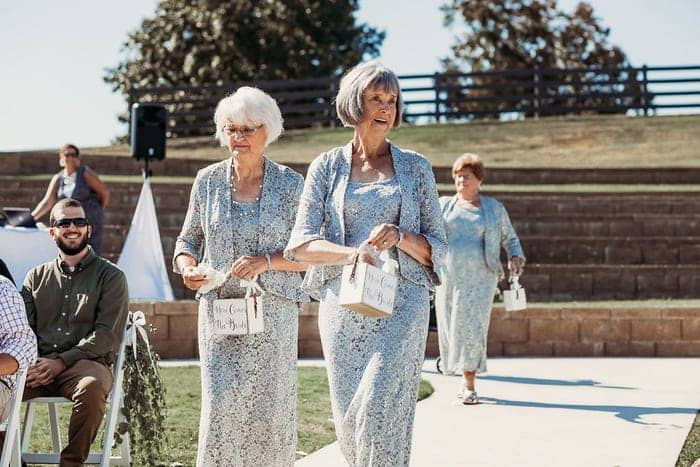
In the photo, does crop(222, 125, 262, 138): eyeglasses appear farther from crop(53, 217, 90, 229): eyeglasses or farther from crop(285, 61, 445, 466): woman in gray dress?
crop(53, 217, 90, 229): eyeglasses

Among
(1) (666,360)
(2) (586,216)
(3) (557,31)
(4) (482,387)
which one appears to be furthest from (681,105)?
(4) (482,387)

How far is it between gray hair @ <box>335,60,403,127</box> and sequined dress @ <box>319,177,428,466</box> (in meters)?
0.27

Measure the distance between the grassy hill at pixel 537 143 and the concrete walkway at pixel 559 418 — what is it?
13259 mm

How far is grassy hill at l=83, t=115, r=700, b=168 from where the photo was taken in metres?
25.9

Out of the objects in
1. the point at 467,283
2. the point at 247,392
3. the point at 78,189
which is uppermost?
the point at 78,189

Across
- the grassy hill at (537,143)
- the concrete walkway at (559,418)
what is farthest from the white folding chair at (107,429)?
the grassy hill at (537,143)

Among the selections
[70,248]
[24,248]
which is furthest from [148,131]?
[70,248]

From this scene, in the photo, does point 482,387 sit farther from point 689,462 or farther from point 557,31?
point 557,31

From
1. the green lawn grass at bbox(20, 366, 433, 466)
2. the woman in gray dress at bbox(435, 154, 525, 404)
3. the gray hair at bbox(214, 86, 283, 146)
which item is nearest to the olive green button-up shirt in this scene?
the green lawn grass at bbox(20, 366, 433, 466)

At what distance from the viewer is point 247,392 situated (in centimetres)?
532

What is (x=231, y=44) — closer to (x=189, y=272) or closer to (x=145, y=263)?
(x=145, y=263)

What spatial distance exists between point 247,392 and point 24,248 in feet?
19.3

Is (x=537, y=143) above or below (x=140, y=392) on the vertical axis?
above

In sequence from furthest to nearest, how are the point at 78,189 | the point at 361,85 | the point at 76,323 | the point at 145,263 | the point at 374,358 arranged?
the point at 145,263 → the point at 78,189 → the point at 76,323 → the point at 361,85 → the point at 374,358
